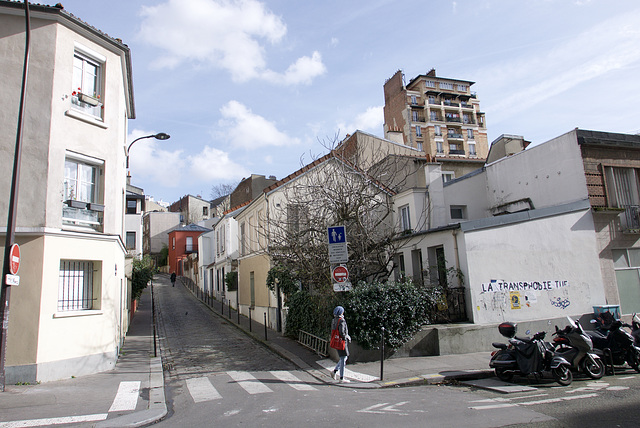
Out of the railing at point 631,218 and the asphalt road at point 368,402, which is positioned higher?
the railing at point 631,218

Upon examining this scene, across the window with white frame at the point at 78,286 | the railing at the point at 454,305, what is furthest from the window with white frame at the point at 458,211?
the window with white frame at the point at 78,286

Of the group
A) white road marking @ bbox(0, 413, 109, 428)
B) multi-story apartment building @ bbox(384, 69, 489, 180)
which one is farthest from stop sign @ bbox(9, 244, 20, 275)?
multi-story apartment building @ bbox(384, 69, 489, 180)

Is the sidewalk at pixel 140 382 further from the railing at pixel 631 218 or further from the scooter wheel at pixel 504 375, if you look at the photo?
the railing at pixel 631 218

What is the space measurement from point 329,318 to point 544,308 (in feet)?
22.9

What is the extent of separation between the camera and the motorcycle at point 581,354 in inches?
348

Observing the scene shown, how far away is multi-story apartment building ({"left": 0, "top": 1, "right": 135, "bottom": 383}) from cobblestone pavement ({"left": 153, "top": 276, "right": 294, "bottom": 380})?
6.98 ft

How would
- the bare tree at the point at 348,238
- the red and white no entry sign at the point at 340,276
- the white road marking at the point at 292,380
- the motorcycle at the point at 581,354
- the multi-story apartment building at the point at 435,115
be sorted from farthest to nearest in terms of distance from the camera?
the multi-story apartment building at the point at 435,115 < the bare tree at the point at 348,238 < the red and white no entry sign at the point at 340,276 < the white road marking at the point at 292,380 < the motorcycle at the point at 581,354

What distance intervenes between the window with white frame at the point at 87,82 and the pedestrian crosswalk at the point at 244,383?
758 centimetres

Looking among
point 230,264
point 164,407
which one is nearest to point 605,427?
point 164,407

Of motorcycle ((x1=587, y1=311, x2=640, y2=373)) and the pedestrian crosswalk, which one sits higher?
motorcycle ((x1=587, y1=311, x2=640, y2=373))

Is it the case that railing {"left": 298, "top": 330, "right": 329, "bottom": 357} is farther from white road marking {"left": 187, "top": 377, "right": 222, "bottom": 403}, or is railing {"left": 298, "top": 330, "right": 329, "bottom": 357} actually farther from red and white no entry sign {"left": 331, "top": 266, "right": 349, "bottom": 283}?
white road marking {"left": 187, "top": 377, "right": 222, "bottom": 403}

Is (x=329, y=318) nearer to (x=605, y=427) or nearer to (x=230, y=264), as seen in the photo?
(x=605, y=427)

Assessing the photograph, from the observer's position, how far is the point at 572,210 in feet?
48.5

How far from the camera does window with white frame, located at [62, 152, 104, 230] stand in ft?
35.2
